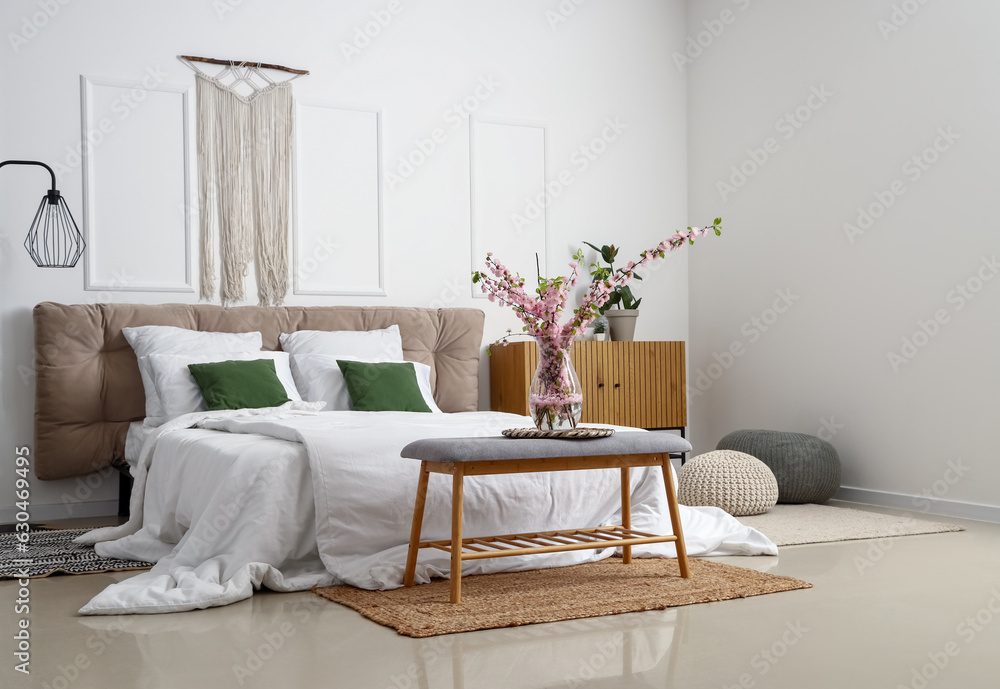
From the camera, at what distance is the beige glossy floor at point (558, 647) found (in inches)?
83.7

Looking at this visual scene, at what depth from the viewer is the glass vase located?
3.11 meters

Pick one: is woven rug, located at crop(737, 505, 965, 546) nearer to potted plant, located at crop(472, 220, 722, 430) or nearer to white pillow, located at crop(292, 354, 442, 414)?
potted plant, located at crop(472, 220, 722, 430)

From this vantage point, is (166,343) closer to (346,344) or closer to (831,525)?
(346,344)

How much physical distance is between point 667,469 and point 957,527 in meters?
1.83

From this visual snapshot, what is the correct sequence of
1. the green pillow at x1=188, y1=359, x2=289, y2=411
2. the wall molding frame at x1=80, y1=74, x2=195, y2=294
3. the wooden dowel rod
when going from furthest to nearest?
the wooden dowel rod
the wall molding frame at x1=80, y1=74, x2=195, y2=294
the green pillow at x1=188, y1=359, x2=289, y2=411

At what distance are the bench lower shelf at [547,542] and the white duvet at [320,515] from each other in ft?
0.44

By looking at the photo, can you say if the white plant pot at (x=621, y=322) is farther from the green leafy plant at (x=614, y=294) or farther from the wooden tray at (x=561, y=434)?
the wooden tray at (x=561, y=434)

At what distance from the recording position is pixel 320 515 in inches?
122

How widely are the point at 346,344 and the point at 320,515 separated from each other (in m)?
2.11

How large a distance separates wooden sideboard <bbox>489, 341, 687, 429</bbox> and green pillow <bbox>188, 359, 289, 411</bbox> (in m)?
1.53

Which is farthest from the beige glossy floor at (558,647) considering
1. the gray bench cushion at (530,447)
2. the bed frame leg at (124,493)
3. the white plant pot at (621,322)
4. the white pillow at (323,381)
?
the white plant pot at (621,322)

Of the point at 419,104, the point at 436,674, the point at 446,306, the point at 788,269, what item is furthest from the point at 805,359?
the point at 436,674

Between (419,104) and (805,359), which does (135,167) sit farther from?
(805,359)

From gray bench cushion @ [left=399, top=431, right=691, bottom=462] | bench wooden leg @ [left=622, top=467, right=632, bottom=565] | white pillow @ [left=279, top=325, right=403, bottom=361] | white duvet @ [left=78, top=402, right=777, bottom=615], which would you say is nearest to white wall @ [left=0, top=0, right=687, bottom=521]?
white pillow @ [left=279, top=325, right=403, bottom=361]
